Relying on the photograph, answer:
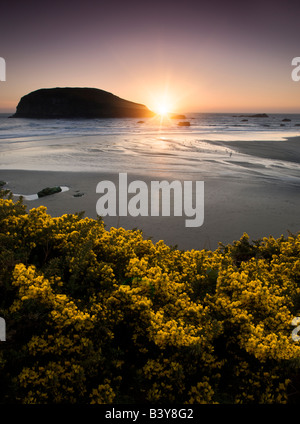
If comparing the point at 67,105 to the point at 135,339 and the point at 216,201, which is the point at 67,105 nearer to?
the point at 216,201

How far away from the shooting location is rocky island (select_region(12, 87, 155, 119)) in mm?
108500

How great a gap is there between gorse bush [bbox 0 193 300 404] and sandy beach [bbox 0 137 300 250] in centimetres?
341

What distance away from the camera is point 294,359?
2.18 m

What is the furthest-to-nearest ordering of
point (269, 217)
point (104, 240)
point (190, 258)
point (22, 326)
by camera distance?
1. point (269, 217)
2. point (190, 258)
3. point (104, 240)
4. point (22, 326)

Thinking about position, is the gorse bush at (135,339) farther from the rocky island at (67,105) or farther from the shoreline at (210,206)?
the rocky island at (67,105)

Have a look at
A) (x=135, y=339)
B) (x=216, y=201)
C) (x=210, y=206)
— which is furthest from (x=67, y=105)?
(x=135, y=339)

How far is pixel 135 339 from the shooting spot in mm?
2541

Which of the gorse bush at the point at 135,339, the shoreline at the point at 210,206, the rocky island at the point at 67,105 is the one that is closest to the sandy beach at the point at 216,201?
the shoreline at the point at 210,206

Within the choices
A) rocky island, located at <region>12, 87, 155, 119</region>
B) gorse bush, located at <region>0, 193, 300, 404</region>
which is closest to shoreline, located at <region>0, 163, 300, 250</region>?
gorse bush, located at <region>0, 193, 300, 404</region>

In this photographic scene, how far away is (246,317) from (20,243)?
2.45m

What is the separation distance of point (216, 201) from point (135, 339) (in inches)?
262

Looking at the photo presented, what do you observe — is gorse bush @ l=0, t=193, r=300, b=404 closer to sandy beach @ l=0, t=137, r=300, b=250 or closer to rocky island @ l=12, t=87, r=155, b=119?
sandy beach @ l=0, t=137, r=300, b=250
